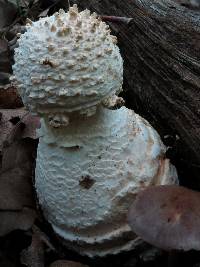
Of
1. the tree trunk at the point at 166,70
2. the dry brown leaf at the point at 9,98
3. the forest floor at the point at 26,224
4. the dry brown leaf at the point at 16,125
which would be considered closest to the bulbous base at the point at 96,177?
the forest floor at the point at 26,224

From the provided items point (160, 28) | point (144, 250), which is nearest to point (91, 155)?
point (144, 250)

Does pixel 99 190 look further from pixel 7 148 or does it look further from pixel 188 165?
Result: pixel 7 148

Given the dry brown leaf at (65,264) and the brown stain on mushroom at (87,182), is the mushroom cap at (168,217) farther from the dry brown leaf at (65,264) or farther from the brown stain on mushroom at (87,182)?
the dry brown leaf at (65,264)

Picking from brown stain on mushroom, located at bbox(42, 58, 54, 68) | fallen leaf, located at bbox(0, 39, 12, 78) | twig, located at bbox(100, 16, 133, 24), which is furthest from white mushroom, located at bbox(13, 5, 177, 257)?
fallen leaf, located at bbox(0, 39, 12, 78)

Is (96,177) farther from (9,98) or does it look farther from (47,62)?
(9,98)

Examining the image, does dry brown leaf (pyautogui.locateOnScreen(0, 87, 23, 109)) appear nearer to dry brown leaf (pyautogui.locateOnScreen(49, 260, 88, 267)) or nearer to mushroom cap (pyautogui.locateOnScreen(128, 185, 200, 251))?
dry brown leaf (pyautogui.locateOnScreen(49, 260, 88, 267))

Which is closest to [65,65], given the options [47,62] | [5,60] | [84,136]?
[47,62]
